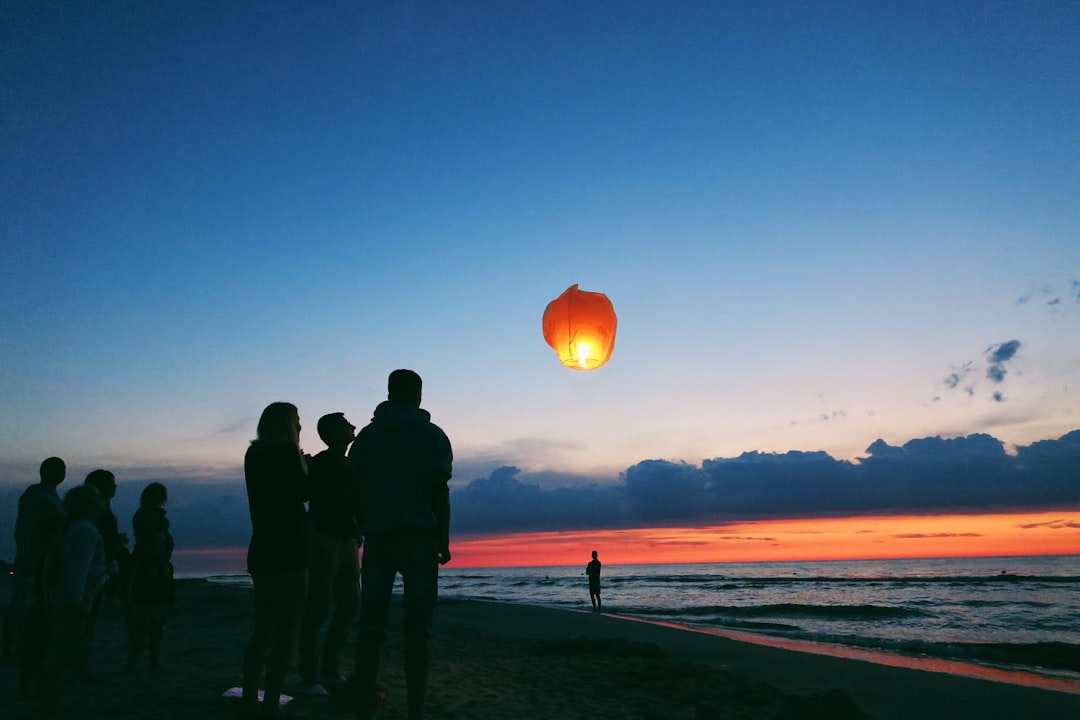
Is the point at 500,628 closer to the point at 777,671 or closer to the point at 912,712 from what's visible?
the point at 777,671

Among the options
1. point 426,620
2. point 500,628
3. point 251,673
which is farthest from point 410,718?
point 500,628

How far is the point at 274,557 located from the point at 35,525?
2.96m

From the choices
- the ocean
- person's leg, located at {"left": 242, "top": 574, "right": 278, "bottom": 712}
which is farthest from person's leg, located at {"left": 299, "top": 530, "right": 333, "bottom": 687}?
the ocean

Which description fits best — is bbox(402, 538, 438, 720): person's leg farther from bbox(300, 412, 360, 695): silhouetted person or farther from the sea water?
the sea water

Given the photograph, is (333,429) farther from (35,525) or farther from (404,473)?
(35,525)

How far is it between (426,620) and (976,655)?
1405 cm

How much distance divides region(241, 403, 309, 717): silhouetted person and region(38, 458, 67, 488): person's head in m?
2.83

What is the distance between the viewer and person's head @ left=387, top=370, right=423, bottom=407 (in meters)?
3.54

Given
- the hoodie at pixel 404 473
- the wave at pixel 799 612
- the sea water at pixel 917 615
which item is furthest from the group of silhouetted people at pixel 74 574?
the wave at pixel 799 612

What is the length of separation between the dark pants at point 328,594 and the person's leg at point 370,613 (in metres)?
1.12

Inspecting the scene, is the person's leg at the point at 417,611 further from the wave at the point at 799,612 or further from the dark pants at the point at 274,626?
the wave at the point at 799,612

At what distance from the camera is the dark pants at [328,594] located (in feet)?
14.4

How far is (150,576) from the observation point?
238 inches

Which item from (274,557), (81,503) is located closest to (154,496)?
(81,503)
